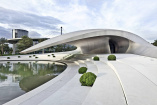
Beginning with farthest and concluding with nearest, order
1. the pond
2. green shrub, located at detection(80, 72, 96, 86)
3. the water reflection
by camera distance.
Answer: the water reflection, the pond, green shrub, located at detection(80, 72, 96, 86)

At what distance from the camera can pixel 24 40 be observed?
36.8m

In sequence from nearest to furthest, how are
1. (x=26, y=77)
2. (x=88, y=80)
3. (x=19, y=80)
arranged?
(x=88, y=80)
(x=19, y=80)
(x=26, y=77)

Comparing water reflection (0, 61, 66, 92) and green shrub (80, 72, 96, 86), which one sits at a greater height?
green shrub (80, 72, 96, 86)

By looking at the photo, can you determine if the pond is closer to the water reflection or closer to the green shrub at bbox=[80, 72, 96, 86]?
the water reflection

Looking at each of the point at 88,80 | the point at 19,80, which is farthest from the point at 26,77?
the point at 88,80

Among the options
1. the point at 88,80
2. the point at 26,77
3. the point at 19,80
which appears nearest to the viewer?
the point at 88,80

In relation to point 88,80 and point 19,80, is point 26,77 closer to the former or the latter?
point 19,80

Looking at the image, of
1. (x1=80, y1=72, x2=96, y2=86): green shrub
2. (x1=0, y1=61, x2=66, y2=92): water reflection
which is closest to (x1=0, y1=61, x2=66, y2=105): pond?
(x1=0, y1=61, x2=66, y2=92): water reflection

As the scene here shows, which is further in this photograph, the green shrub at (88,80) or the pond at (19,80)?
the pond at (19,80)

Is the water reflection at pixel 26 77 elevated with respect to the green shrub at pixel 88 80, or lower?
lower

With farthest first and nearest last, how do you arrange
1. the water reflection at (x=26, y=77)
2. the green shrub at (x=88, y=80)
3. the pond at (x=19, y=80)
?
the water reflection at (x=26, y=77)
the pond at (x=19, y=80)
the green shrub at (x=88, y=80)

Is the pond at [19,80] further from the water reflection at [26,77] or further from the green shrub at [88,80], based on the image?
the green shrub at [88,80]

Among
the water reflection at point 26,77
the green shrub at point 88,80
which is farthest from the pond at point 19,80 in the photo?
the green shrub at point 88,80

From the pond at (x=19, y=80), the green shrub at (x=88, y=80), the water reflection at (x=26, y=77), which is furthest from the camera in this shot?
the water reflection at (x=26, y=77)
